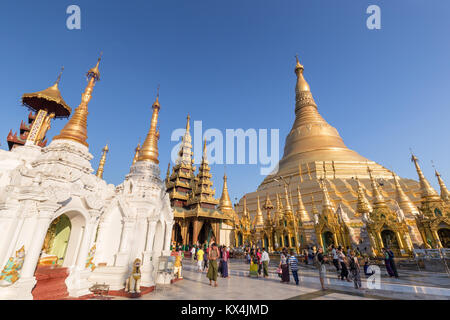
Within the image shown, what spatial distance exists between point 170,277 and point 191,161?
970 inches

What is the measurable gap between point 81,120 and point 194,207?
69.4 feet

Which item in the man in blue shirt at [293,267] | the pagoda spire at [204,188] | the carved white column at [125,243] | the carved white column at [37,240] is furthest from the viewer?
the pagoda spire at [204,188]

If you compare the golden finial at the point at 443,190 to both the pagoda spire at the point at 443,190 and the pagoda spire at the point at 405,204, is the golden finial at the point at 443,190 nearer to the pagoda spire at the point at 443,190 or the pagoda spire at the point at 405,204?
the pagoda spire at the point at 443,190

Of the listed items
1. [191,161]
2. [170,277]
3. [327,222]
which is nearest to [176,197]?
[191,161]

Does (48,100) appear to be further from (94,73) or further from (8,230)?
(8,230)

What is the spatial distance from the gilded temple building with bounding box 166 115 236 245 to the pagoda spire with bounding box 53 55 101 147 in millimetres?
19149

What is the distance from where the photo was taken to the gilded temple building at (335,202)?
1612 cm

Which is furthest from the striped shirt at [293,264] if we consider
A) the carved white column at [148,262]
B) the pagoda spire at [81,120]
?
the pagoda spire at [81,120]

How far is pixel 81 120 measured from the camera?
8406mm

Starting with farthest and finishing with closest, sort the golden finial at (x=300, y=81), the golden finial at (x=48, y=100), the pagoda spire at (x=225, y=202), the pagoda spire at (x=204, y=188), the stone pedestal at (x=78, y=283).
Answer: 1. the golden finial at (x=300, y=81)
2. the pagoda spire at (x=225, y=202)
3. the pagoda spire at (x=204, y=188)
4. the golden finial at (x=48, y=100)
5. the stone pedestal at (x=78, y=283)

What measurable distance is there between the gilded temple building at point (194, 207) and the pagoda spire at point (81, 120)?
19149mm

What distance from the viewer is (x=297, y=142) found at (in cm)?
4531

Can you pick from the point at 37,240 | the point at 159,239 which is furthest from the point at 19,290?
the point at 159,239

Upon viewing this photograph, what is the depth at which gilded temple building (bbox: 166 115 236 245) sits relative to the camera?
2670cm
